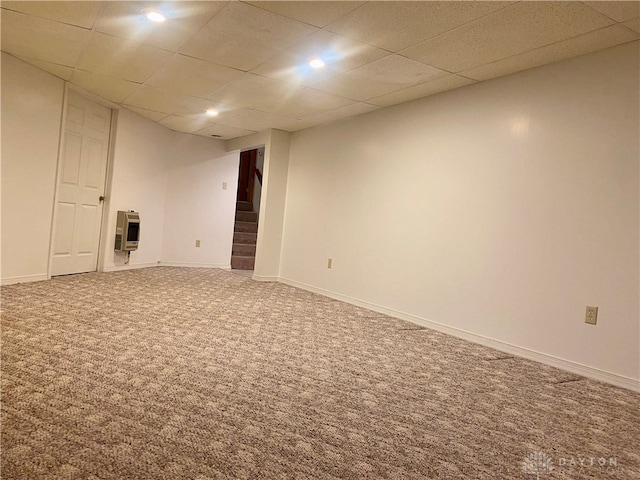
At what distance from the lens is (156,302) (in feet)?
13.7

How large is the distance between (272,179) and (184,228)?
1907mm

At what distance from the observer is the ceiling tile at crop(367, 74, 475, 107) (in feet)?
12.3

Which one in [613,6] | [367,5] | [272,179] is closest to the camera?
[613,6]

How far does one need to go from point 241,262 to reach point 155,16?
5.29m

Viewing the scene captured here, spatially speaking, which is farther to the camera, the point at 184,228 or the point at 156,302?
the point at 184,228

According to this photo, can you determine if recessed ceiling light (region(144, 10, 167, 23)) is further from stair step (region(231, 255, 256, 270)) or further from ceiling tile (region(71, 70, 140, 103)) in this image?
stair step (region(231, 255, 256, 270))

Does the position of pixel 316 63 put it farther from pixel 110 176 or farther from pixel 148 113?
pixel 110 176

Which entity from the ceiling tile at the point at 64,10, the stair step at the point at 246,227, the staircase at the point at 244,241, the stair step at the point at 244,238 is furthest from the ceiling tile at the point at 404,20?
the stair step at the point at 246,227

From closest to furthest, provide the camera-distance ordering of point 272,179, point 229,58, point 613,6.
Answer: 1. point 613,6
2. point 229,58
3. point 272,179

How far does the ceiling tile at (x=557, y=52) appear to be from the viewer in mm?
2750

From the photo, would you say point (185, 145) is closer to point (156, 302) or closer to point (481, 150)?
point (156, 302)

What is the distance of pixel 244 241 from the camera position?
27.0 feet

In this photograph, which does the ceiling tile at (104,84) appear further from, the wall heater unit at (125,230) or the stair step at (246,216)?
the stair step at (246,216)

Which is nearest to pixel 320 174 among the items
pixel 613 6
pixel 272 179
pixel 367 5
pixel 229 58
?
pixel 272 179
